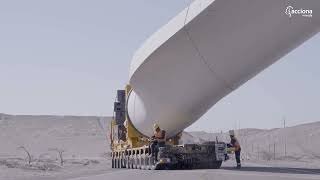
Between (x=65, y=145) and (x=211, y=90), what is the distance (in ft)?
252

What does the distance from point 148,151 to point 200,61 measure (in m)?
5.88

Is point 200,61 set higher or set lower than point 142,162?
higher

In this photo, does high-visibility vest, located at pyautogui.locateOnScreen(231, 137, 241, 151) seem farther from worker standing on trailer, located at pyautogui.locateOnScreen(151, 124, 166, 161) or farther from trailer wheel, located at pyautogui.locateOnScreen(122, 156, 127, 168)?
trailer wheel, located at pyautogui.locateOnScreen(122, 156, 127, 168)

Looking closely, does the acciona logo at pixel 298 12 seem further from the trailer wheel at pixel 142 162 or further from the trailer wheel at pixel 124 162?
the trailer wheel at pixel 124 162

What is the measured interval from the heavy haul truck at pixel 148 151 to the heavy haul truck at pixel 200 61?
0.04 metres

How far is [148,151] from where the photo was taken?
23891mm

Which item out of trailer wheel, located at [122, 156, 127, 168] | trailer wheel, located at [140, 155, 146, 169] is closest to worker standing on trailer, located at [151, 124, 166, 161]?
trailer wheel, located at [140, 155, 146, 169]

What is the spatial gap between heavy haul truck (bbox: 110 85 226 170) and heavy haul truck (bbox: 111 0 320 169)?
0.04m

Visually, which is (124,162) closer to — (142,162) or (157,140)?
(142,162)

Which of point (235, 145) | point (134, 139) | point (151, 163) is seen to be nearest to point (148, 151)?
point (151, 163)

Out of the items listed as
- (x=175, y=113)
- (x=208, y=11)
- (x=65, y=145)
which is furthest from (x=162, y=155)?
(x=65, y=145)

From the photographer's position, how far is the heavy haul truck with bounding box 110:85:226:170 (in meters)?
22.9

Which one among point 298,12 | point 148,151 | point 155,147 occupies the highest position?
point 298,12

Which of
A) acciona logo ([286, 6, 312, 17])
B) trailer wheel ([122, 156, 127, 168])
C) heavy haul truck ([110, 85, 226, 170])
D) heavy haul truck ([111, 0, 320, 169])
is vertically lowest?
trailer wheel ([122, 156, 127, 168])
